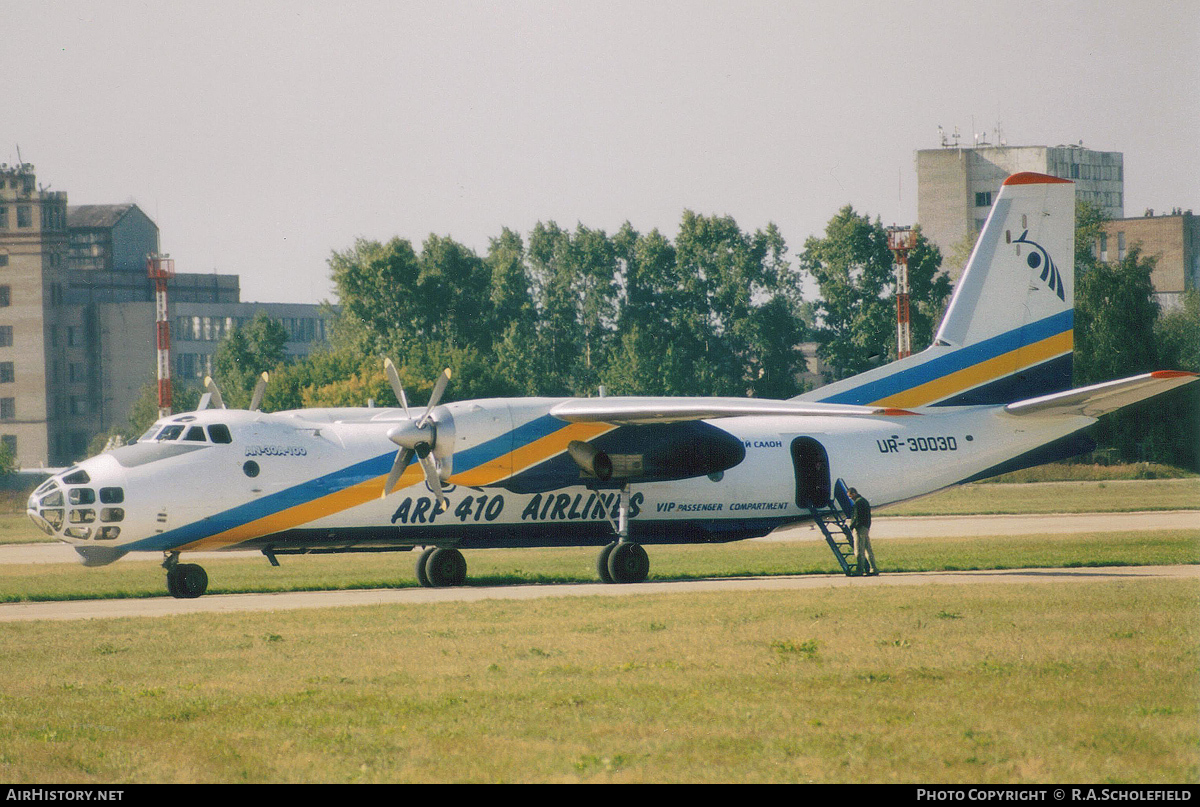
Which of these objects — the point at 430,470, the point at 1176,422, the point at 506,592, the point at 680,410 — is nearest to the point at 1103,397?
the point at 680,410

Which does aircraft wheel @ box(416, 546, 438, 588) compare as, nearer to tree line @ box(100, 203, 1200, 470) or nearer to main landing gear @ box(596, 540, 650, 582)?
main landing gear @ box(596, 540, 650, 582)

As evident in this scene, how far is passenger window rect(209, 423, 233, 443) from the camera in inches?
950

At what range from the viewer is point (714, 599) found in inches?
834

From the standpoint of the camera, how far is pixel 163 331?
182 feet

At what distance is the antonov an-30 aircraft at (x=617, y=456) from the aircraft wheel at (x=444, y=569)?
0.05 metres

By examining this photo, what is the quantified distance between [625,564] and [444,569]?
13.0 ft

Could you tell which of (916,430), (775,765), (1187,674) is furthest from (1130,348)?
(775,765)

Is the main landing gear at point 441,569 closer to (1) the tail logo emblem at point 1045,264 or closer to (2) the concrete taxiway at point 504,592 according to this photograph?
(2) the concrete taxiway at point 504,592

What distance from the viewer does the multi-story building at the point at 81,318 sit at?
9900 cm

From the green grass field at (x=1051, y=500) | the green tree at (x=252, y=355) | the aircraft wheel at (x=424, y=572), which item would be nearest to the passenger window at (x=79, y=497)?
the aircraft wheel at (x=424, y=572)

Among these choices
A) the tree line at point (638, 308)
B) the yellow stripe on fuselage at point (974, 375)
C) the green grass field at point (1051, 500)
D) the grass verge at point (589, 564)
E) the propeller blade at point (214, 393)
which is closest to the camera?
the propeller blade at point (214, 393)

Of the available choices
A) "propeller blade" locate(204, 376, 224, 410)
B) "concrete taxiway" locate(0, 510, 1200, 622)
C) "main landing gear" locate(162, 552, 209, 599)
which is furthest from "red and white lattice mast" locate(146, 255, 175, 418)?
"concrete taxiway" locate(0, 510, 1200, 622)

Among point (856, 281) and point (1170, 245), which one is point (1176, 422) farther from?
point (1170, 245)
